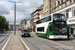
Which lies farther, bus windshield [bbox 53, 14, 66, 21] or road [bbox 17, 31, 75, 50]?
bus windshield [bbox 53, 14, 66, 21]

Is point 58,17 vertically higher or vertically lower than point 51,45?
higher

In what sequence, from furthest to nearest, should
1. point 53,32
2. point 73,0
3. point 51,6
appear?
point 51,6 < point 73,0 < point 53,32

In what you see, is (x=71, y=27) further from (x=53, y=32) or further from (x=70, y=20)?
(x=53, y=32)

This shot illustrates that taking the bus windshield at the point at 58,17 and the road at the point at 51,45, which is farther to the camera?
the bus windshield at the point at 58,17

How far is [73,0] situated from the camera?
1086 inches

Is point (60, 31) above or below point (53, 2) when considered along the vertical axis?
below

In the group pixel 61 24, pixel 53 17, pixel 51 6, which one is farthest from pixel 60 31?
pixel 51 6

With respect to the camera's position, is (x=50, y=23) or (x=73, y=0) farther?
(x=73, y=0)

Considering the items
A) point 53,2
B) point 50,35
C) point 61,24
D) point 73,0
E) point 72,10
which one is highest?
point 53,2

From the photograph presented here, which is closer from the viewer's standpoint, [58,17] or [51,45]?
[51,45]

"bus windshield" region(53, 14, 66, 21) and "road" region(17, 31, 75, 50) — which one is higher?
"bus windshield" region(53, 14, 66, 21)

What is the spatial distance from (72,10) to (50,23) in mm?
10573

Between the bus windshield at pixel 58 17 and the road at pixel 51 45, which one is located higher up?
the bus windshield at pixel 58 17

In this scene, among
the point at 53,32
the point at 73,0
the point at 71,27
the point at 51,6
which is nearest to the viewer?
the point at 53,32
